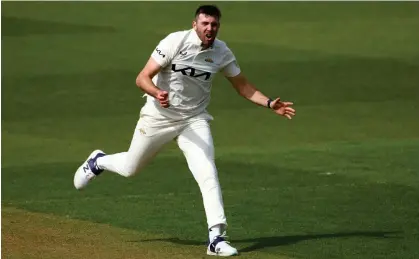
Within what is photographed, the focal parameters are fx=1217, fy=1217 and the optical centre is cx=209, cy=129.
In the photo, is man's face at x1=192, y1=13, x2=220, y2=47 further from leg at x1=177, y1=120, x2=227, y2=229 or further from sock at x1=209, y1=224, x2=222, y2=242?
sock at x1=209, y1=224, x2=222, y2=242

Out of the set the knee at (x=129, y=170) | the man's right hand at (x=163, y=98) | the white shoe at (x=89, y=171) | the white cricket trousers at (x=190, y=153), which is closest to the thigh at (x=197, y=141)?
the white cricket trousers at (x=190, y=153)

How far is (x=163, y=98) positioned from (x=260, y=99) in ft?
4.12

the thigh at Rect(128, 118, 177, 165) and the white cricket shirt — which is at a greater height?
the white cricket shirt

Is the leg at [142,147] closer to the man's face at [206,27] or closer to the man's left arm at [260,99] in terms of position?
the man's left arm at [260,99]

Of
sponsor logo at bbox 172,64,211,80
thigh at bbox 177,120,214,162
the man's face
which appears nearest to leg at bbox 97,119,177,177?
thigh at bbox 177,120,214,162

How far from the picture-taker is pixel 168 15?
27.6 metres

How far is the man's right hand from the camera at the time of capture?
1014cm

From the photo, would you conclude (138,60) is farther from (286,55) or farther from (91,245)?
(91,245)

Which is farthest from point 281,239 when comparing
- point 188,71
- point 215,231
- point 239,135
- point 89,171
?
point 239,135

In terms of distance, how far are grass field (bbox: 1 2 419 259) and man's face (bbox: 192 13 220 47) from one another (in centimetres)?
184

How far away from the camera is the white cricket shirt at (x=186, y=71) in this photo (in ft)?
35.1

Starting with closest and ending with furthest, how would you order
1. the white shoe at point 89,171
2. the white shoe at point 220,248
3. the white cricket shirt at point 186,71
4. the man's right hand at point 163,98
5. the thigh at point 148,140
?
the man's right hand at point 163,98
the white shoe at point 220,248
the white cricket shirt at point 186,71
the thigh at point 148,140
the white shoe at point 89,171

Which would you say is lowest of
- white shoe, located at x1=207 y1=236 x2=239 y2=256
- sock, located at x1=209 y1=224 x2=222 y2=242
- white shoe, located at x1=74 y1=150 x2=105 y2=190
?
white shoe, located at x1=207 y1=236 x2=239 y2=256

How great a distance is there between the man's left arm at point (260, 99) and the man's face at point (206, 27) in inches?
23.4
